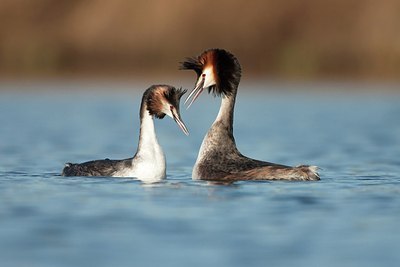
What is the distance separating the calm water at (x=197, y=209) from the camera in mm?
10703

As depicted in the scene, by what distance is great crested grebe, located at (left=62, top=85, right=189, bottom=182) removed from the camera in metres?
16.0

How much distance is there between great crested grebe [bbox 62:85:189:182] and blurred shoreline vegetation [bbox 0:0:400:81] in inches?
1407

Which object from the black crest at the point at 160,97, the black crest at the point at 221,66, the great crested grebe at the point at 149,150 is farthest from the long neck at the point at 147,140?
the black crest at the point at 221,66

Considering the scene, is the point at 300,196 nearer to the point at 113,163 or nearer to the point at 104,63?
the point at 113,163

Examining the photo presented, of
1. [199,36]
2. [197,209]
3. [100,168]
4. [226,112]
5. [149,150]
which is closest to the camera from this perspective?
[197,209]

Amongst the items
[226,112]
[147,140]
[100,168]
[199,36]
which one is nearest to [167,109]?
[147,140]

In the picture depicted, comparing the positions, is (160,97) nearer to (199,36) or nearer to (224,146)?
(224,146)

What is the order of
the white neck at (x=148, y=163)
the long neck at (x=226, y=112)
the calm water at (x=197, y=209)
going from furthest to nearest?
1. the long neck at (x=226, y=112)
2. the white neck at (x=148, y=163)
3. the calm water at (x=197, y=209)

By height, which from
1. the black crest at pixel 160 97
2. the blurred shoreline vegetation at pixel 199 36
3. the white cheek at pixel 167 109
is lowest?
the white cheek at pixel 167 109

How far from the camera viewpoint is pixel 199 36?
190 feet

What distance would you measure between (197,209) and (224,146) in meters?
2.87

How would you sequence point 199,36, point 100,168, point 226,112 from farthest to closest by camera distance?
point 199,36 → point 226,112 → point 100,168

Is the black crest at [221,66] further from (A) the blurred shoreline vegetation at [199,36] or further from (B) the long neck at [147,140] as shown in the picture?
(A) the blurred shoreline vegetation at [199,36]

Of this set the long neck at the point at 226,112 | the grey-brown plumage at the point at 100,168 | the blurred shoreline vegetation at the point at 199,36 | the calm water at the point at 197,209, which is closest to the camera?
the calm water at the point at 197,209
